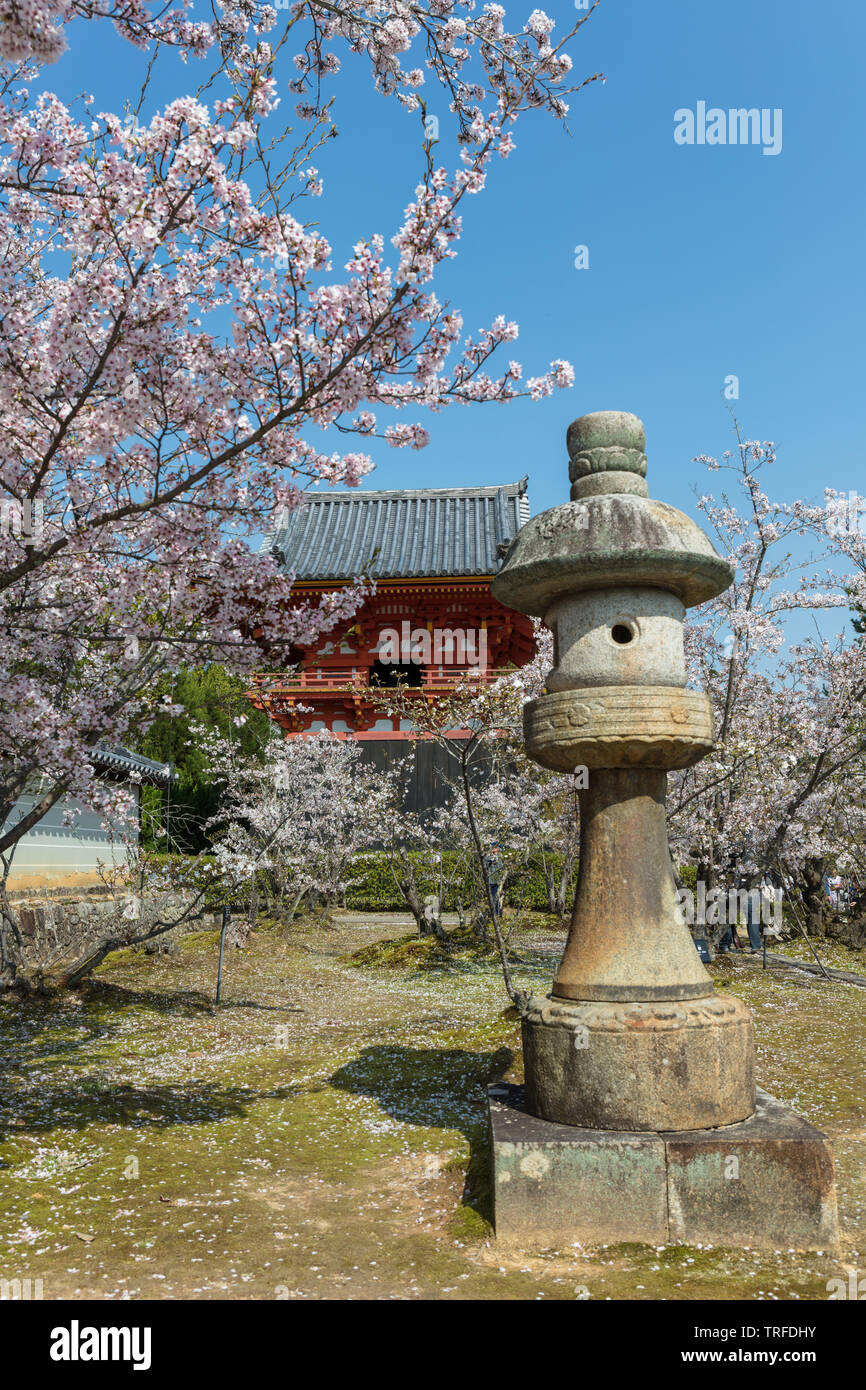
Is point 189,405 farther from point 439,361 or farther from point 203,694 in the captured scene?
point 203,694

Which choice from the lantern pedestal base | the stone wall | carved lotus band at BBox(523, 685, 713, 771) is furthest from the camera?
the stone wall

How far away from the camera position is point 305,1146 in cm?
503

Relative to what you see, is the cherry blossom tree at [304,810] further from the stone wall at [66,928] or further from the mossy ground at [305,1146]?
the mossy ground at [305,1146]

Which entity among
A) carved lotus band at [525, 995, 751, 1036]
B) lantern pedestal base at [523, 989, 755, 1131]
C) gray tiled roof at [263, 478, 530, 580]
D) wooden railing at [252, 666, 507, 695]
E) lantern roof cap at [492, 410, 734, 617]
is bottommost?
lantern pedestal base at [523, 989, 755, 1131]

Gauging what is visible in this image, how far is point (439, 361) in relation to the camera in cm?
435

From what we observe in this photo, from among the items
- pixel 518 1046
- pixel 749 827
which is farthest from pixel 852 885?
pixel 518 1046

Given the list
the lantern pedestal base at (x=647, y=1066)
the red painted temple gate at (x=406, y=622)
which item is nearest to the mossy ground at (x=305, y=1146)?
the lantern pedestal base at (x=647, y=1066)

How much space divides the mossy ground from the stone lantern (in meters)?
0.28

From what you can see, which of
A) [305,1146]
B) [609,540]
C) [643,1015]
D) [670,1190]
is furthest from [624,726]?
[305,1146]

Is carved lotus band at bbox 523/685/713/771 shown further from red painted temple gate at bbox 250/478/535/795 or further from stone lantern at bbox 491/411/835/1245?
red painted temple gate at bbox 250/478/535/795

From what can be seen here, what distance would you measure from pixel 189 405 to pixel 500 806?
10.2 meters

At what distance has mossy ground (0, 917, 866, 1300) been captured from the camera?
3393mm

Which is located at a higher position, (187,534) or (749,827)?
(187,534)

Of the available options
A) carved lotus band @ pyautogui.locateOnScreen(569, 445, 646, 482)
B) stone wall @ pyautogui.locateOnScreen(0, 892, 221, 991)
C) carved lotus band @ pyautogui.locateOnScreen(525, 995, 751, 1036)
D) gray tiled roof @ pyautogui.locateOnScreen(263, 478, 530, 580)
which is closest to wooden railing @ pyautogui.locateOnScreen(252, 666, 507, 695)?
gray tiled roof @ pyautogui.locateOnScreen(263, 478, 530, 580)
